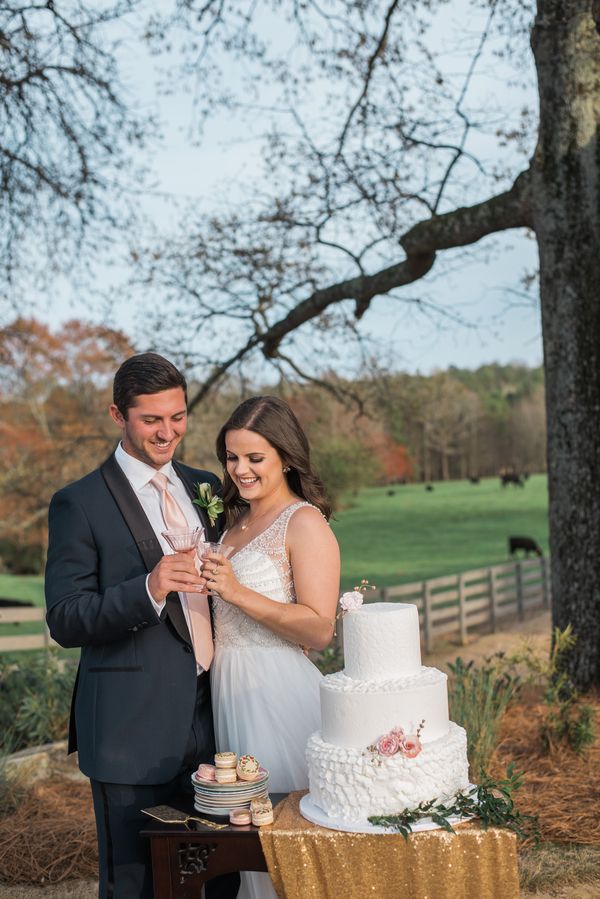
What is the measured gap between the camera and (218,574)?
358cm

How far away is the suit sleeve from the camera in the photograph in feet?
11.8

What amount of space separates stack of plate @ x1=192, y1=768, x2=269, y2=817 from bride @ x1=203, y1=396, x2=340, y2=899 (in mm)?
476

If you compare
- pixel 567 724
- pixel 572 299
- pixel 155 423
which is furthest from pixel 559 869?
pixel 572 299

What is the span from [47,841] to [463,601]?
43.2 feet

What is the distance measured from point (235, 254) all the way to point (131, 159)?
228 cm

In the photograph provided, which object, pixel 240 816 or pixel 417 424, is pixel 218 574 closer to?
pixel 240 816

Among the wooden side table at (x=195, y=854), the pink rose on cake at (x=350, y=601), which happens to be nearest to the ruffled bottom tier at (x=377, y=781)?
the wooden side table at (x=195, y=854)

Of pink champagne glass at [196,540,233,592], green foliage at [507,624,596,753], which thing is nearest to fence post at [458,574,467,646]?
green foliage at [507,624,596,753]

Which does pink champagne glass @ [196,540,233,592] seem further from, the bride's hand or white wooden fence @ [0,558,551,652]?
white wooden fence @ [0,558,551,652]

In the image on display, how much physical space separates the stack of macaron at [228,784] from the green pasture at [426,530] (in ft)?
74.3

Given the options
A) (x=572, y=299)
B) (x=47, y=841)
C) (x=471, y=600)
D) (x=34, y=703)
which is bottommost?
(x=471, y=600)

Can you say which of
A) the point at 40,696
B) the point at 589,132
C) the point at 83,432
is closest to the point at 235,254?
the point at 589,132

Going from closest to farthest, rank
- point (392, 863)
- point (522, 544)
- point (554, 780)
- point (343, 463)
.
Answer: point (392, 863) < point (554, 780) < point (343, 463) < point (522, 544)

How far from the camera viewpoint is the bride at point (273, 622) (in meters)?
3.99
